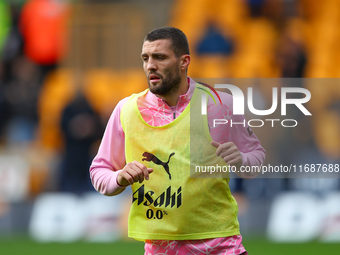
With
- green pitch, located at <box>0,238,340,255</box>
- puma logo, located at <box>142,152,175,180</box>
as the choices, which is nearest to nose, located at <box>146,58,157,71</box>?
puma logo, located at <box>142,152,175,180</box>

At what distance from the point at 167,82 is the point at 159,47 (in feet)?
0.71

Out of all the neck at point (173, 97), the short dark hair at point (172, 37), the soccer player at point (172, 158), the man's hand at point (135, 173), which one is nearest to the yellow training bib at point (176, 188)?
the soccer player at point (172, 158)

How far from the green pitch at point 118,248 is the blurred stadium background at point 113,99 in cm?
3

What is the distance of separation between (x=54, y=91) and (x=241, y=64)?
146 inches

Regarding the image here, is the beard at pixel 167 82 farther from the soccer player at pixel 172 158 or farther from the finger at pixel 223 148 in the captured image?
the finger at pixel 223 148

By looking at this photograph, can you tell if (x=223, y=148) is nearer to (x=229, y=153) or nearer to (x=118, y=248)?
(x=229, y=153)

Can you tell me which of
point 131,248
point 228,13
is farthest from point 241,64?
point 131,248

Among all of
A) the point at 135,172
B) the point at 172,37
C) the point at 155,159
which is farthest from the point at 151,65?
the point at 135,172

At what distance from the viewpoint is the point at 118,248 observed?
8523mm

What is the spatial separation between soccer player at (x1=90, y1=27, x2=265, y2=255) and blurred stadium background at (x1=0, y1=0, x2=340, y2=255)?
447 centimetres

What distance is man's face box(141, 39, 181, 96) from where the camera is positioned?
140 inches

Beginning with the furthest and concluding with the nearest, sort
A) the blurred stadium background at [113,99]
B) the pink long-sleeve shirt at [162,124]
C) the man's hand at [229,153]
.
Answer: the blurred stadium background at [113,99] < the pink long-sleeve shirt at [162,124] < the man's hand at [229,153]

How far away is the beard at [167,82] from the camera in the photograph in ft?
11.7

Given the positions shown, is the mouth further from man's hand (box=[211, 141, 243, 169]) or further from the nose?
man's hand (box=[211, 141, 243, 169])
